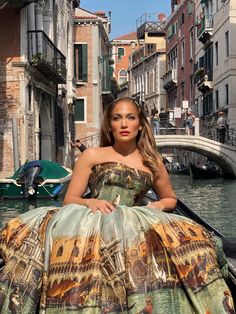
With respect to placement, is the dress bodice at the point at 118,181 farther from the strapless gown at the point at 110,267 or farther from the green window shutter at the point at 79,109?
the green window shutter at the point at 79,109

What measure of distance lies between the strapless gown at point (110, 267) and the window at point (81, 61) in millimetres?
20585

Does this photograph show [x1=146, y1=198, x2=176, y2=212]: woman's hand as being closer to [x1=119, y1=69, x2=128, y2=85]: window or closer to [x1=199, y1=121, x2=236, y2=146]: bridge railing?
[x1=199, y1=121, x2=236, y2=146]: bridge railing

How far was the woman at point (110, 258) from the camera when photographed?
1.78m

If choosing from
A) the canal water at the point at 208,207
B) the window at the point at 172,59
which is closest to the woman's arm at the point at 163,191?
Answer: the canal water at the point at 208,207

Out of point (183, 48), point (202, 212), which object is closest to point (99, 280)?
point (202, 212)

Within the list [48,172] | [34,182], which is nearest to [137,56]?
[48,172]

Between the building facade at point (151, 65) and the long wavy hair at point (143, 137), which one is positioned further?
the building facade at point (151, 65)

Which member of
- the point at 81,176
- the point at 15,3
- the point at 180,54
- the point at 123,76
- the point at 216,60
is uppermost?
the point at 123,76

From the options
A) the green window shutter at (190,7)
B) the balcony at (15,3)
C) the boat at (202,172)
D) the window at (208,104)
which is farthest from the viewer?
the green window shutter at (190,7)

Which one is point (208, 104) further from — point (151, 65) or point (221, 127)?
point (151, 65)

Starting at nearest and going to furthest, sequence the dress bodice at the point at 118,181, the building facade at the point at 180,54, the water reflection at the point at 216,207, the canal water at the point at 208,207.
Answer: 1. the dress bodice at the point at 118,181
2. the water reflection at the point at 216,207
3. the canal water at the point at 208,207
4. the building facade at the point at 180,54

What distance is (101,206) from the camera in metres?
1.92

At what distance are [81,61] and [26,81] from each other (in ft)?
32.4

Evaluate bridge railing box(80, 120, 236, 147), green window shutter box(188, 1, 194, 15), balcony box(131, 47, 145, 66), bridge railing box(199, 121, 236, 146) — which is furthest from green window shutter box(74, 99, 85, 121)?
balcony box(131, 47, 145, 66)
